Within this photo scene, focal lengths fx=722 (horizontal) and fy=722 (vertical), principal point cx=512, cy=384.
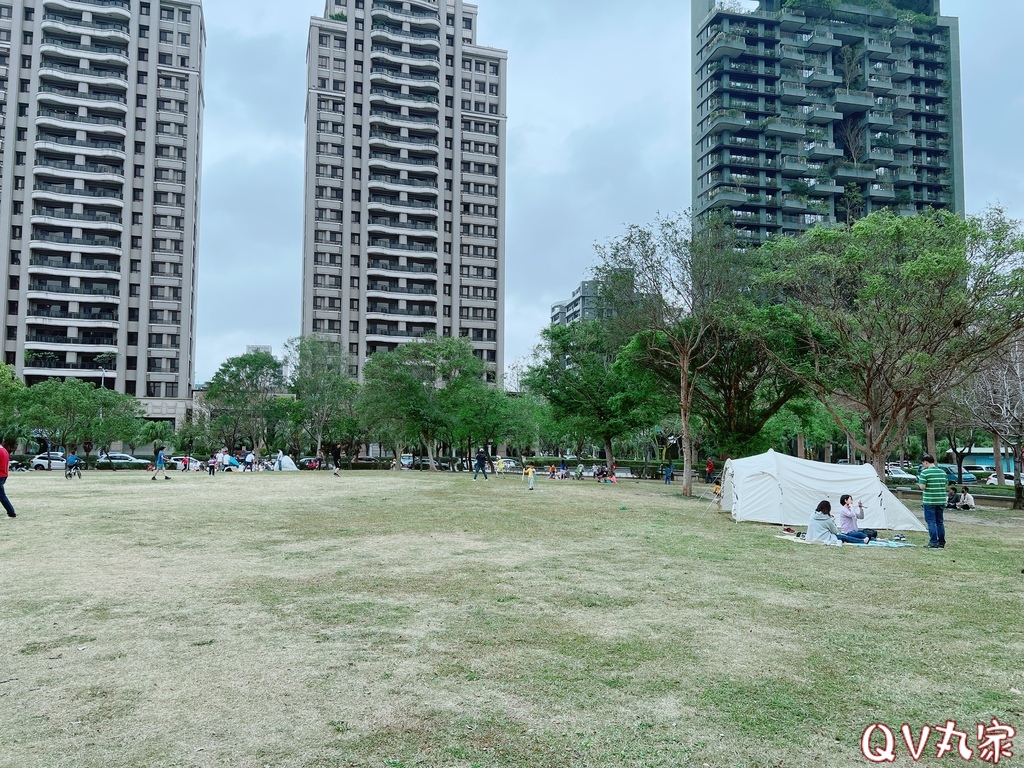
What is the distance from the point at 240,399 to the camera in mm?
65250

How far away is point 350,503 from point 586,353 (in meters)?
28.0

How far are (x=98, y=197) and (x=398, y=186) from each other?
34894 millimetres

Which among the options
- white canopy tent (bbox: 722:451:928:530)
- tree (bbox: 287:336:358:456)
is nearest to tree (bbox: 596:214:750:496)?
white canopy tent (bbox: 722:451:928:530)

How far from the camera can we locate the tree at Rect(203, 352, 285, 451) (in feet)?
214

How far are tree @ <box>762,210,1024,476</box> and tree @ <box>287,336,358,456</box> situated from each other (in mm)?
45592

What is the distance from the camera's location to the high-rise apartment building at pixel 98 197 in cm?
Result: 8019

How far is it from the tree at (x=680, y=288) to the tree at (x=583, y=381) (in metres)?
11.5

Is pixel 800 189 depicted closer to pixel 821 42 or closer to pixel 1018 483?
pixel 821 42

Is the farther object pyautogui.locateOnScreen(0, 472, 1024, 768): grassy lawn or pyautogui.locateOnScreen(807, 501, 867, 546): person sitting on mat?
pyautogui.locateOnScreen(807, 501, 867, 546): person sitting on mat

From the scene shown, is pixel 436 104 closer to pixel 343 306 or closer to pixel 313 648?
pixel 343 306

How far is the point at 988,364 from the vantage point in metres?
29.3

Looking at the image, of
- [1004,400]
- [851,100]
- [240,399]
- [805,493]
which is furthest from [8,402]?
[851,100]

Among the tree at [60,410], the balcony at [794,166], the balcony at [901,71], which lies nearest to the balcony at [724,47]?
the balcony at [794,166]

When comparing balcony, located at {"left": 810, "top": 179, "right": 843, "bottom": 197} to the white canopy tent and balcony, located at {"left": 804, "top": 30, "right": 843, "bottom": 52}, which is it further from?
the white canopy tent
